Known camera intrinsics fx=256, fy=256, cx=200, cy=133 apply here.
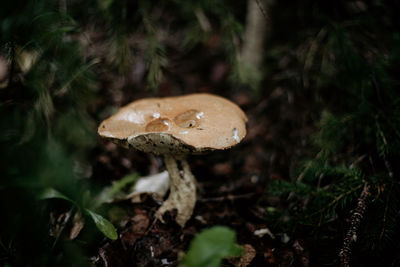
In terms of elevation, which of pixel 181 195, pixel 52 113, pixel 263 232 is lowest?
pixel 263 232

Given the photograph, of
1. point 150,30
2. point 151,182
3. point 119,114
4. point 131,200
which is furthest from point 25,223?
point 150,30

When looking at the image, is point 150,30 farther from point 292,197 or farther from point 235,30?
point 292,197

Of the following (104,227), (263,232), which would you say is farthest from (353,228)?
(104,227)

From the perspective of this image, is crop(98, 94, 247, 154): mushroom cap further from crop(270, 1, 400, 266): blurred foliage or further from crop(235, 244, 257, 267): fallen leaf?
crop(235, 244, 257, 267): fallen leaf

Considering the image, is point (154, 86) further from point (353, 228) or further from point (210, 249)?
point (353, 228)

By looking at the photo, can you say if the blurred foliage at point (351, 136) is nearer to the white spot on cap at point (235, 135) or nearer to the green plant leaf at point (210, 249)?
the white spot on cap at point (235, 135)

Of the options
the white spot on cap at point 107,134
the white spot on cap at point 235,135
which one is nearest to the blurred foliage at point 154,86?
the white spot on cap at point 107,134

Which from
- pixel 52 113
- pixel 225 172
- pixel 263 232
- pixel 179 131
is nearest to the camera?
pixel 179 131
